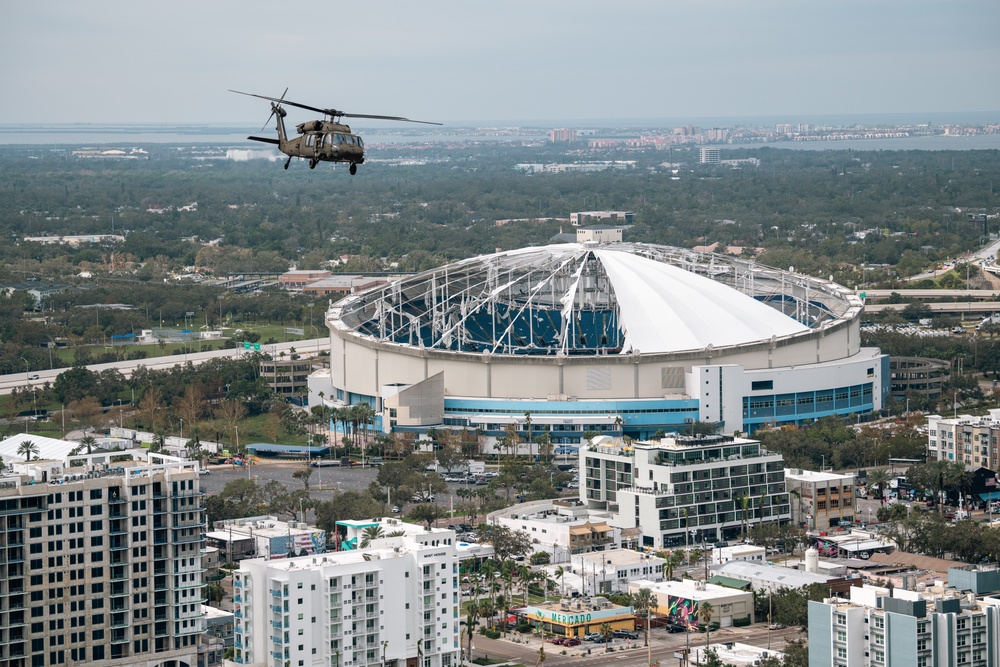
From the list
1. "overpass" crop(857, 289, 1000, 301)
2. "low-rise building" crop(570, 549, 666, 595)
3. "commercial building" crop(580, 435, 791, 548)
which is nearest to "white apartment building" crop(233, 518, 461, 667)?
"low-rise building" crop(570, 549, 666, 595)

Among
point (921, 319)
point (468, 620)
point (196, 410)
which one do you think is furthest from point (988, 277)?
point (468, 620)

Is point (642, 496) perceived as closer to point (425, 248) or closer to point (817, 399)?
point (817, 399)

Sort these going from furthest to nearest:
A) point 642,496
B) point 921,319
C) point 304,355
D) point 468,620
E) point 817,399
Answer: point 921,319 < point 304,355 < point 817,399 < point 642,496 < point 468,620

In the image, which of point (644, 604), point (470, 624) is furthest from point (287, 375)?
point (470, 624)

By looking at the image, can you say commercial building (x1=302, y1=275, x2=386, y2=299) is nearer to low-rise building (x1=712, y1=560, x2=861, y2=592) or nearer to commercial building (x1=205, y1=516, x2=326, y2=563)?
commercial building (x1=205, y1=516, x2=326, y2=563)

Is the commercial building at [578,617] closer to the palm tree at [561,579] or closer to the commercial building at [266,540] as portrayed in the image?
the palm tree at [561,579]

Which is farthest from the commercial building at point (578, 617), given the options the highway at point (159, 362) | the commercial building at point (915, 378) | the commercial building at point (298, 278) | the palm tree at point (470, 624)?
the commercial building at point (298, 278)

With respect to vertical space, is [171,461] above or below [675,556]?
above
